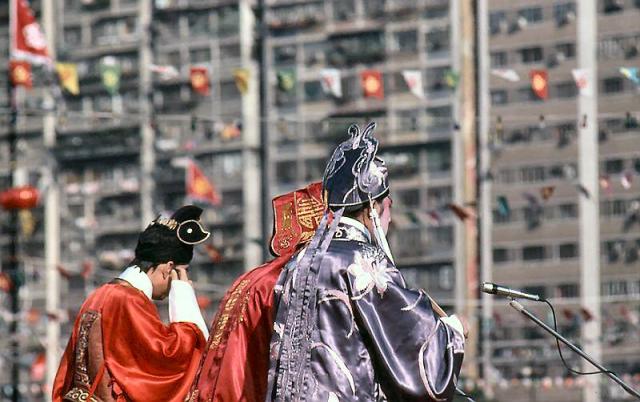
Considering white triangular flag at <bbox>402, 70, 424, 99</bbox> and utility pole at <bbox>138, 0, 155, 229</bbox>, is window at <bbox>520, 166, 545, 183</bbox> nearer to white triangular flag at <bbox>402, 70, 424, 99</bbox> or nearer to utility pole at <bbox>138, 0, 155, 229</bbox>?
utility pole at <bbox>138, 0, 155, 229</bbox>

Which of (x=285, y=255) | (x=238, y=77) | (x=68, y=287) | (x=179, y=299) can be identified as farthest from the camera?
(x=68, y=287)

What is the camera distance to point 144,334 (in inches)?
411

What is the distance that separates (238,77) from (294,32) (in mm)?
48764

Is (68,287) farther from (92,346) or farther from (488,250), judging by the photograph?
(92,346)

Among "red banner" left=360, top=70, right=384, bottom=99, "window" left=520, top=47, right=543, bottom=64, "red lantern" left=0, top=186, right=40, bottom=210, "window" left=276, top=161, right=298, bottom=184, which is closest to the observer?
"red lantern" left=0, top=186, right=40, bottom=210

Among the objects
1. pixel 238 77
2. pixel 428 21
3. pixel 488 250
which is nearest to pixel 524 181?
pixel 488 250

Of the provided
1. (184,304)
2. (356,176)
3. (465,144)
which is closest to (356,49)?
(465,144)

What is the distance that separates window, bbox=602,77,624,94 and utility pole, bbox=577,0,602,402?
1.03 ft

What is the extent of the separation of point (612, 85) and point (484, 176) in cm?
543

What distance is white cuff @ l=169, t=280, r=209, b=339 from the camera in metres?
A: 10.4

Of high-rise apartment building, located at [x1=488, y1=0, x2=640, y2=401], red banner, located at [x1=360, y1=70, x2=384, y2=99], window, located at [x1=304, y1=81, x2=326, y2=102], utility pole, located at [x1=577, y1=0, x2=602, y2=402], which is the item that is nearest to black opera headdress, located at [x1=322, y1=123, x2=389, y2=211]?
red banner, located at [x1=360, y1=70, x2=384, y2=99]

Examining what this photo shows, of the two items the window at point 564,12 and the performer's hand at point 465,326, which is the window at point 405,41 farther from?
the performer's hand at point 465,326

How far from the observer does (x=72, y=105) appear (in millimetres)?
80875

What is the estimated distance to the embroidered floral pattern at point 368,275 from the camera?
814 centimetres
